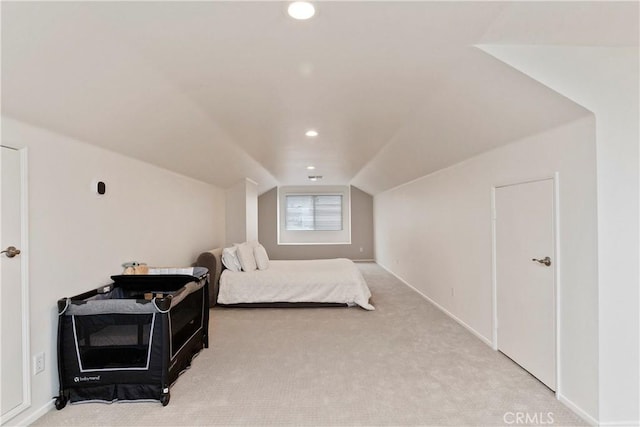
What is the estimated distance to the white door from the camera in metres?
2.31

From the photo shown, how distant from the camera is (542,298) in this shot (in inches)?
93.7

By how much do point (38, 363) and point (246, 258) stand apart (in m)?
2.81

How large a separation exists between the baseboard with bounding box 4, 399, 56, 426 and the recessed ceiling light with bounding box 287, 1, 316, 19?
270cm

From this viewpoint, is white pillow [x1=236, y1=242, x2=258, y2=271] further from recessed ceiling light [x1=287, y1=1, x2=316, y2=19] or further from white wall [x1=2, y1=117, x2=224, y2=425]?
recessed ceiling light [x1=287, y1=1, x2=316, y2=19]

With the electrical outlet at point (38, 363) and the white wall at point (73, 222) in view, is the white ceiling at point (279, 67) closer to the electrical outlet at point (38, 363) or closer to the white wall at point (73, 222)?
Answer: the white wall at point (73, 222)

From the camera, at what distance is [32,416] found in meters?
1.98

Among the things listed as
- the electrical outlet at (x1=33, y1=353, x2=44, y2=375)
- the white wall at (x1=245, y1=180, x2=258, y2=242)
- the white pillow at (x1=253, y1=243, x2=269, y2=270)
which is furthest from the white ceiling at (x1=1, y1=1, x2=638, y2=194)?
the white wall at (x1=245, y1=180, x2=258, y2=242)

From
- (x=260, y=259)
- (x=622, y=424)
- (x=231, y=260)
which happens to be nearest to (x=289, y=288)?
(x=260, y=259)

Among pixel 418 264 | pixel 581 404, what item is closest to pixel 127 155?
pixel 581 404

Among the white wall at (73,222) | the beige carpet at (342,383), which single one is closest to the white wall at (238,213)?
the white wall at (73,222)

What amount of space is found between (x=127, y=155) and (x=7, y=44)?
1613mm

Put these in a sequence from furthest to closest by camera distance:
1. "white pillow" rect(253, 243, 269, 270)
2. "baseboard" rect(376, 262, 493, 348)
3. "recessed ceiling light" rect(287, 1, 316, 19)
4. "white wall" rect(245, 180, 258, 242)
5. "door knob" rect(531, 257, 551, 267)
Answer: "white wall" rect(245, 180, 258, 242) → "white pillow" rect(253, 243, 269, 270) → "baseboard" rect(376, 262, 493, 348) → "door knob" rect(531, 257, 551, 267) → "recessed ceiling light" rect(287, 1, 316, 19)

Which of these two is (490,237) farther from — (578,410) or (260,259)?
(260,259)

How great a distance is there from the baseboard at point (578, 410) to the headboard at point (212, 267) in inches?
153
